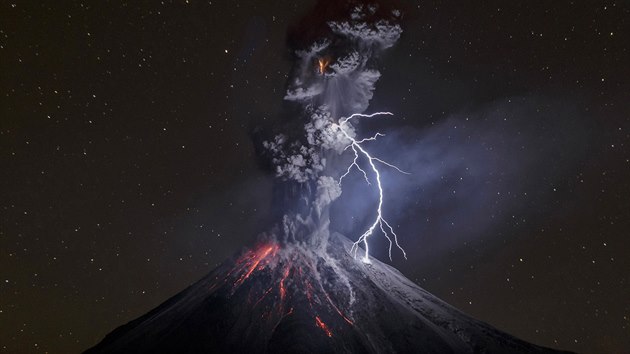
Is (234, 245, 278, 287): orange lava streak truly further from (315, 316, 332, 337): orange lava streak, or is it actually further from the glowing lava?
the glowing lava

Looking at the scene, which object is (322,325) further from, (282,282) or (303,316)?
(282,282)

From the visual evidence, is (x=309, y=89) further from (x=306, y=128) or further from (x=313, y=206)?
(x=313, y=206)

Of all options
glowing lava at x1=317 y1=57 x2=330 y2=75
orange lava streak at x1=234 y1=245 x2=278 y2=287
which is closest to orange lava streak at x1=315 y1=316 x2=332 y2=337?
orange lava streak at x1=234 y1=245 x2=278 y2=287

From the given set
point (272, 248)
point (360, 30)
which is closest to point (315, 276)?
point (272, 248)

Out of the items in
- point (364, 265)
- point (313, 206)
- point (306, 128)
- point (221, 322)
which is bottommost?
point (221, 322)

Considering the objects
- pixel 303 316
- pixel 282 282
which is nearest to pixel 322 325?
pixel 303 316

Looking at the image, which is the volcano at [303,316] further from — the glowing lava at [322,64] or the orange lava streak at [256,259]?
the glowing lava at [322,64]
